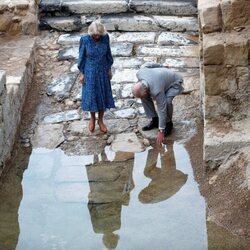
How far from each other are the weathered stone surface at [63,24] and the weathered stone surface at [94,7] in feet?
0.66

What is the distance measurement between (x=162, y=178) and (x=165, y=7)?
4543mm

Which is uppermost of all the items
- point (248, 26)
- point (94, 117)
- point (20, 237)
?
point (248, 26)

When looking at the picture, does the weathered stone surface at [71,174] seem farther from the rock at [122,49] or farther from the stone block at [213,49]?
the rock at [122,49]

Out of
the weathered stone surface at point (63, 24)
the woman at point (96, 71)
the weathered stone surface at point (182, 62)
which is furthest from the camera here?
the weathered stone surface at point (63, 24)

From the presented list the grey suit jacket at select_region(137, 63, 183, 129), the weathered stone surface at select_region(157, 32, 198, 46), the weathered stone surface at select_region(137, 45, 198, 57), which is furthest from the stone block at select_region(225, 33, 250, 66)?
the weathered stone surface at select_region(157, 32, 198, 46)

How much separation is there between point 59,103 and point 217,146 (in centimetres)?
282

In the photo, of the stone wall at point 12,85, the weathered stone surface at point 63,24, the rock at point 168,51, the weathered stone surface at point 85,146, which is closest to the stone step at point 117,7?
the weathered stone surface at point 63,24

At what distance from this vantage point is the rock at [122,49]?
9.34m

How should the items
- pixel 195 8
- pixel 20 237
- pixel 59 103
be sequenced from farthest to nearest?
pixel 195 8 < pixel 59 103 < pixel 20 237

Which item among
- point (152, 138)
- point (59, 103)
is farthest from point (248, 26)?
point (59, 103)

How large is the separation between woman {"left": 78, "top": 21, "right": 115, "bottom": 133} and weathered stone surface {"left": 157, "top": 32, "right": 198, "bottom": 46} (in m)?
2.61

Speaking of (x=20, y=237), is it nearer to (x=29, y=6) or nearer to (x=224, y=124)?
(x=224, y=124)

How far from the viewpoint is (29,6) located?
31.4ft

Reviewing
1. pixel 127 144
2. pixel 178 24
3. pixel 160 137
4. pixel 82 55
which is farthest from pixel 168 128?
pixel 178 24
